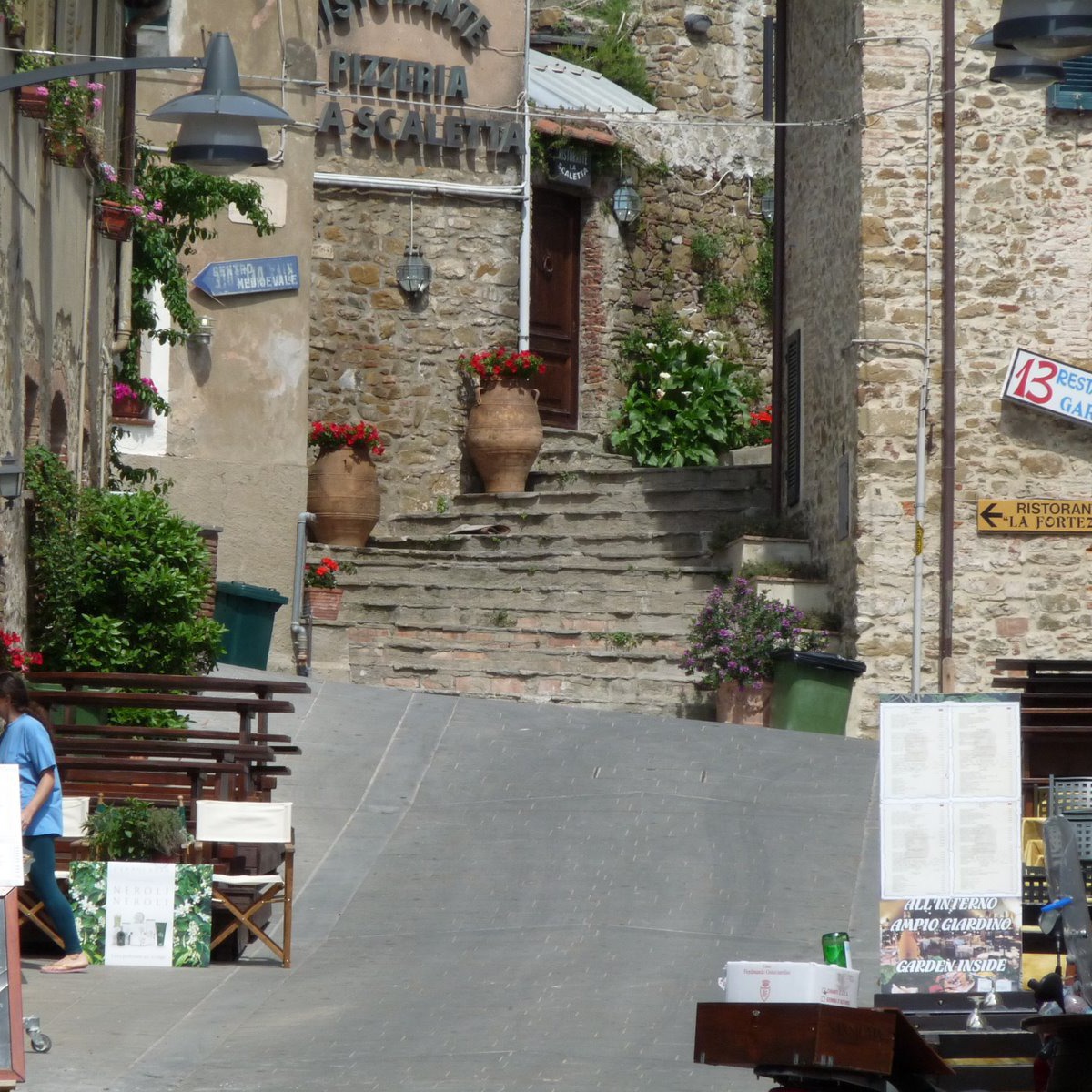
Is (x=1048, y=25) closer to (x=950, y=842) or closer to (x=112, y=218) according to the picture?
(x=950, y=842)

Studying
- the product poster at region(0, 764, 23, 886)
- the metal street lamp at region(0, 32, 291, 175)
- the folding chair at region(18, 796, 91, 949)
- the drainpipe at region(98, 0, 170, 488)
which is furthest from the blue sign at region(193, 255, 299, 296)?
the product poster at region(0, 764, 23, 886)

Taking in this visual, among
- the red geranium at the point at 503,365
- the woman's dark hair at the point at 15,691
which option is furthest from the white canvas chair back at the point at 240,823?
the red geranium at the point at 503,365

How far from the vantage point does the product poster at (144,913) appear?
1017cm

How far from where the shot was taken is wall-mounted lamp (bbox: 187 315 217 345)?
18625mm

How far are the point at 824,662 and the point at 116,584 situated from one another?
15.9 ft

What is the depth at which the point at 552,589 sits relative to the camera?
18031 mm

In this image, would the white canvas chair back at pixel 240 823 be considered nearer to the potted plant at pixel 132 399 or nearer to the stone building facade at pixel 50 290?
the stone building facade at pixel 50 290

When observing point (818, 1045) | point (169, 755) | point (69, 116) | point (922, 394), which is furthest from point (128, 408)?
point (818, 1045)

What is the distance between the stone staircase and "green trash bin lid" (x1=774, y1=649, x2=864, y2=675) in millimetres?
1149

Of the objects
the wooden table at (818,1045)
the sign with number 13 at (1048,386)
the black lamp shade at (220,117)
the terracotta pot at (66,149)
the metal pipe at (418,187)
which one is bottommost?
the wooden table at (818,1045)

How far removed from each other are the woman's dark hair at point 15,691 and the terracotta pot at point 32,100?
134 inches

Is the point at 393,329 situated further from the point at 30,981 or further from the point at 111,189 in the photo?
the point at 30,981

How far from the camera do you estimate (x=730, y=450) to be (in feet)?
70.1

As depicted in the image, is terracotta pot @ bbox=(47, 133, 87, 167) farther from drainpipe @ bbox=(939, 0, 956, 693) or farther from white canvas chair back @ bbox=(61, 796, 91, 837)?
drainpipe @ bbox=(939, 0, 956, 693)
